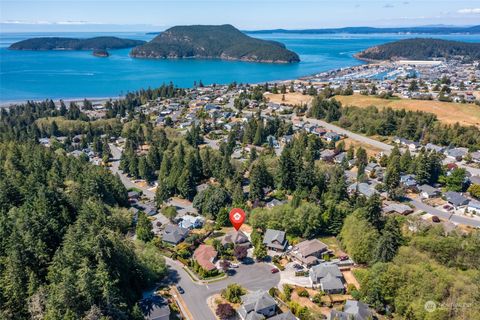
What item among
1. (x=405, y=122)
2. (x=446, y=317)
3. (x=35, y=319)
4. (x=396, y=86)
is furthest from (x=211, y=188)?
(x=396, y=86)

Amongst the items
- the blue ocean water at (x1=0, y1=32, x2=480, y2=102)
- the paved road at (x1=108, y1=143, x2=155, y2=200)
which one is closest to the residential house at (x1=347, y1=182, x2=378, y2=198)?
the paved road at (x1=108, y1=143, x2=155, y2=200)

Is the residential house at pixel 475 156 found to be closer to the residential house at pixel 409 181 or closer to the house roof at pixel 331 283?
the residential house at pixel 409 181

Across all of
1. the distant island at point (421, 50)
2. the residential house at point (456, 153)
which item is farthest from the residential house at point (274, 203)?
the distant island at point (421, 50)

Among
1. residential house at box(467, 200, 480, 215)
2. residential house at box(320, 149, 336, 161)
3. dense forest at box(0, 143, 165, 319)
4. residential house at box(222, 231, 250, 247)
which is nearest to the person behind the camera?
dense forest at box(0, 143, 165, 319)

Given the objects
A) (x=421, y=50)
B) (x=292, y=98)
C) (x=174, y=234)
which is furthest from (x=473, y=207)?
(x=421, y=50)

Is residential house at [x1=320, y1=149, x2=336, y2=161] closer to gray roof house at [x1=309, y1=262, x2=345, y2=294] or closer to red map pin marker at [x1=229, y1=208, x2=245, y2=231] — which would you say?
red map pin marker at [x1=229, y1=208, x2=245, y2=231]

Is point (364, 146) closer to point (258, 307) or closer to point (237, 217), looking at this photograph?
point (237, 217)
